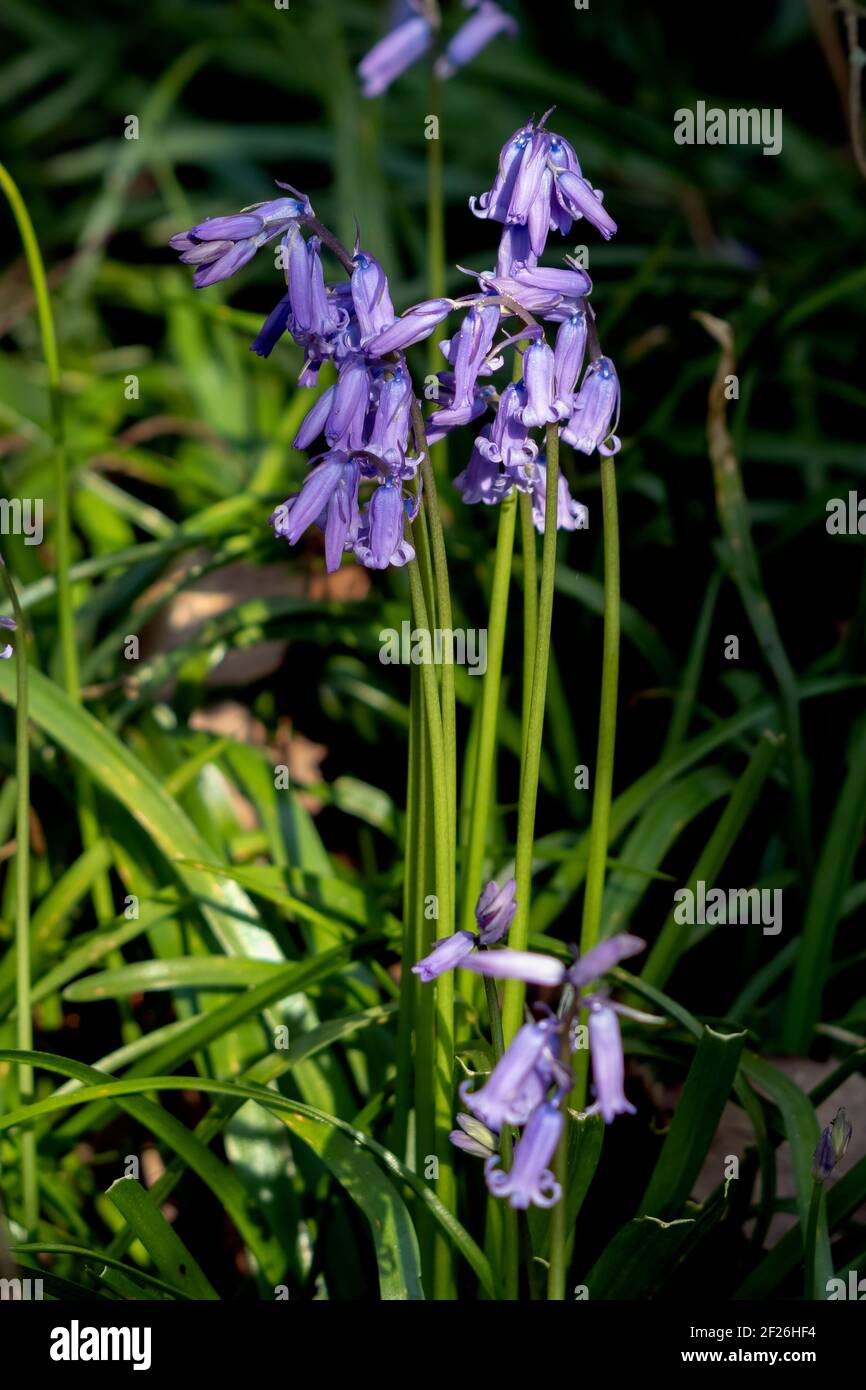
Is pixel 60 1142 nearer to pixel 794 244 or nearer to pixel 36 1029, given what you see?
pixel 36 1029

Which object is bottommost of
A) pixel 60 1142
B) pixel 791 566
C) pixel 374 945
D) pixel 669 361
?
pixel 60 1142

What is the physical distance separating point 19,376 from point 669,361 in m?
2.64

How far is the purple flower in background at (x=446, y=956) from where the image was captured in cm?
167

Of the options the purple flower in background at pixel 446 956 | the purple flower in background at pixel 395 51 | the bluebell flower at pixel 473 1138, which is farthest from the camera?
the purple flower in background at pixel 395 51

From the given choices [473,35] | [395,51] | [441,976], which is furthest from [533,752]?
[473,35]

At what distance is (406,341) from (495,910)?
77cm

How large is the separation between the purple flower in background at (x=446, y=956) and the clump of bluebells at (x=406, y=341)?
0.51 metres

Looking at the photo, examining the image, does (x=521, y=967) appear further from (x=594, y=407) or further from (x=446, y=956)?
(x=594, y=407)

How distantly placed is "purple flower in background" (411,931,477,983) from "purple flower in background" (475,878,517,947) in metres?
0.05

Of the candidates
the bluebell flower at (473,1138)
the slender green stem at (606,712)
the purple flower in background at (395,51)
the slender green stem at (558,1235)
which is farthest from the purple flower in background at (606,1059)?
the purple flower in background at (395,51)

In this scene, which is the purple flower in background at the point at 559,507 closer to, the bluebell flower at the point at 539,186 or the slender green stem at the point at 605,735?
the slender green stem at the point at 605,735

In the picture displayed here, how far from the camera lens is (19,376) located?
5.30 m
